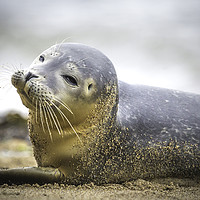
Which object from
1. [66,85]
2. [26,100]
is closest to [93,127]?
[66,85]

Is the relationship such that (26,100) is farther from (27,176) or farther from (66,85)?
(27,176)

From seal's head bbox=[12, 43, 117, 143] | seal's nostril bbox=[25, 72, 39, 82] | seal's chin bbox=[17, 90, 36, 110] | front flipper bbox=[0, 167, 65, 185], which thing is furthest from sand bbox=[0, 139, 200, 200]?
seal's nostril bbox=[25, 72, 39, 82]

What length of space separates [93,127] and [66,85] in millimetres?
419

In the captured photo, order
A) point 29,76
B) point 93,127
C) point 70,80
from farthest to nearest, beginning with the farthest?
point 93,127 → point 70,80 → point 29,76

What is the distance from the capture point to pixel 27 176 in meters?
2.32

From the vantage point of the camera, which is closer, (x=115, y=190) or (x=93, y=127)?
(x=115, y=190)

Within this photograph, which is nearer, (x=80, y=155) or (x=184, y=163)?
(x=80, y=155)

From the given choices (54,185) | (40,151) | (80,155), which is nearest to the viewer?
(54,185)

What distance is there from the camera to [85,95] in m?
2.41

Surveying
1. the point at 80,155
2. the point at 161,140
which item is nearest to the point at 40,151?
the point at 80,155

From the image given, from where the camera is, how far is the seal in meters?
2.31

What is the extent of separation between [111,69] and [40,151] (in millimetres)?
922

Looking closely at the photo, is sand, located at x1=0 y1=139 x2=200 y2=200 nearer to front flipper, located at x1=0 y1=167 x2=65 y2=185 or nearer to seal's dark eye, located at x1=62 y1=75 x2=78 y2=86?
front flipper, located at x1=0 y1=167 x2=65 y2=185

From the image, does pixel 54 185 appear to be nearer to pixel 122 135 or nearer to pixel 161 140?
pixel 122 135
